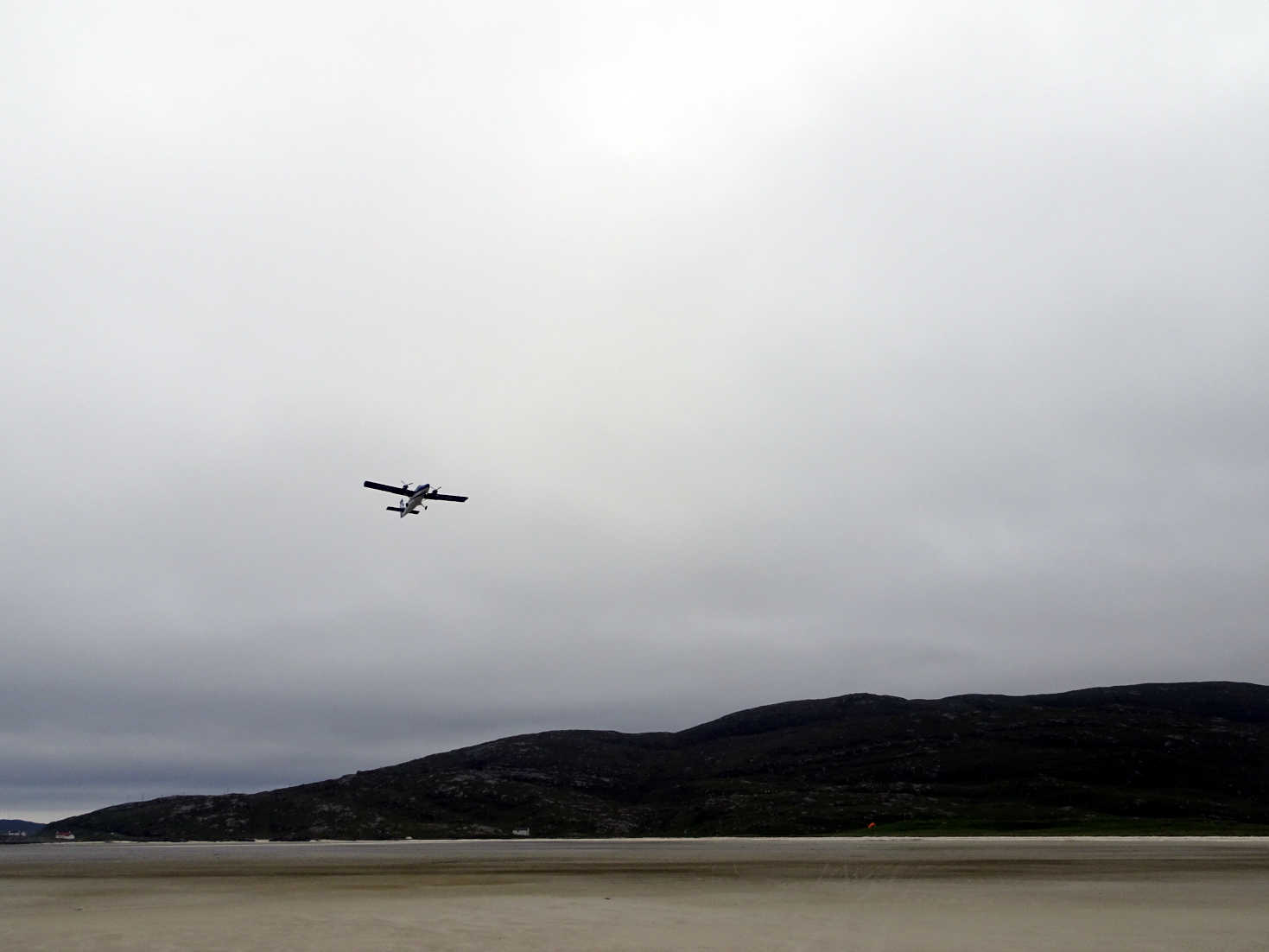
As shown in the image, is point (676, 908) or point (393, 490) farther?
point (393, 490)

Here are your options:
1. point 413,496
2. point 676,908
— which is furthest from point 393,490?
point 676,908

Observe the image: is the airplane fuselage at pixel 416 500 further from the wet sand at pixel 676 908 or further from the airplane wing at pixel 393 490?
the wet sand at pixel 676 908

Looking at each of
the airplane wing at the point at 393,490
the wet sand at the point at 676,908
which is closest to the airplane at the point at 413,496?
the airplane wing at the point at 393,490

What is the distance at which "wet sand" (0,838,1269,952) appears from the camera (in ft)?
90.5

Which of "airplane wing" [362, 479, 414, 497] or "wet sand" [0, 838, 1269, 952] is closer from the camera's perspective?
"wet sand" [0, 838, 1269, 952]

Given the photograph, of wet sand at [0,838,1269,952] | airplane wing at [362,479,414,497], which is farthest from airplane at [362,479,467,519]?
wet sand at [0,838,1269,952]

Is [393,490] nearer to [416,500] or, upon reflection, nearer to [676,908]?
[416,500]

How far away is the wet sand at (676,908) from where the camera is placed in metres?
27.6

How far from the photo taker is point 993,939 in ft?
87.2

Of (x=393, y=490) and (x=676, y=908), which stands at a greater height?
(x=393, y=490)

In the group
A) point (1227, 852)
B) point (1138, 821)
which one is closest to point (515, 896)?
point (1227, 852)

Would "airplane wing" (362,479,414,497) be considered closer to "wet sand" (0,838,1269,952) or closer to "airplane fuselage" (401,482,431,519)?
"airplane fuselage" (401,482,431,519)

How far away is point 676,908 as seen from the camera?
37344 millimetres

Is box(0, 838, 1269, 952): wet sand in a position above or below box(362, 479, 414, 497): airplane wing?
below
